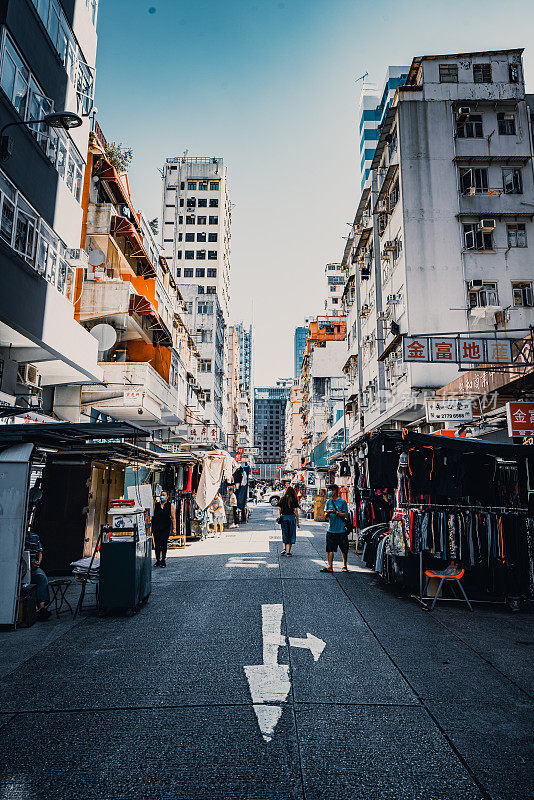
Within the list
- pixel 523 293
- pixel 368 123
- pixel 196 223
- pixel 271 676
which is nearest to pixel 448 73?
pixel 523 293

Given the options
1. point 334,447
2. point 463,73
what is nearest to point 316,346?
point 334,447

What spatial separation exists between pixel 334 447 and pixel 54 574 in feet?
117

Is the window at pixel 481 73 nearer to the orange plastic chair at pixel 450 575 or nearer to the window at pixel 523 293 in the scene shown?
the window at pixel 523 293

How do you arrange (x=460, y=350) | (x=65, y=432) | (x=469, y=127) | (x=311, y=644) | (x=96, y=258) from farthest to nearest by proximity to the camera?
(x=469, y=127) → (x=96, y=258) → (x=460, y=350) → (x=65, y=432) → (x=311, y=644)

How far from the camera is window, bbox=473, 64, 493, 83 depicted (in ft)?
85.2

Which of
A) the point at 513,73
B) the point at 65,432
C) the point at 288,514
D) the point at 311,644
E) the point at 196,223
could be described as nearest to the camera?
the point at 311,644

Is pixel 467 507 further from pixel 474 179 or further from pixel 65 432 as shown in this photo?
pixel 474 179

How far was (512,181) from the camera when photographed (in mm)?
24156

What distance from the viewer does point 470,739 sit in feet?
12.9

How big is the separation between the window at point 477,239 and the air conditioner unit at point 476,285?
1.55 m

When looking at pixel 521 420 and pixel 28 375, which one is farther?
pixel 28 375

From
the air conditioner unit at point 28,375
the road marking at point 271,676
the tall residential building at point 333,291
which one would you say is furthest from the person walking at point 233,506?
the tall residential building at point 333,291

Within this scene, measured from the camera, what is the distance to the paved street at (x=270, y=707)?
11.0 feet

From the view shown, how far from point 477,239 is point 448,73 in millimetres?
9248
